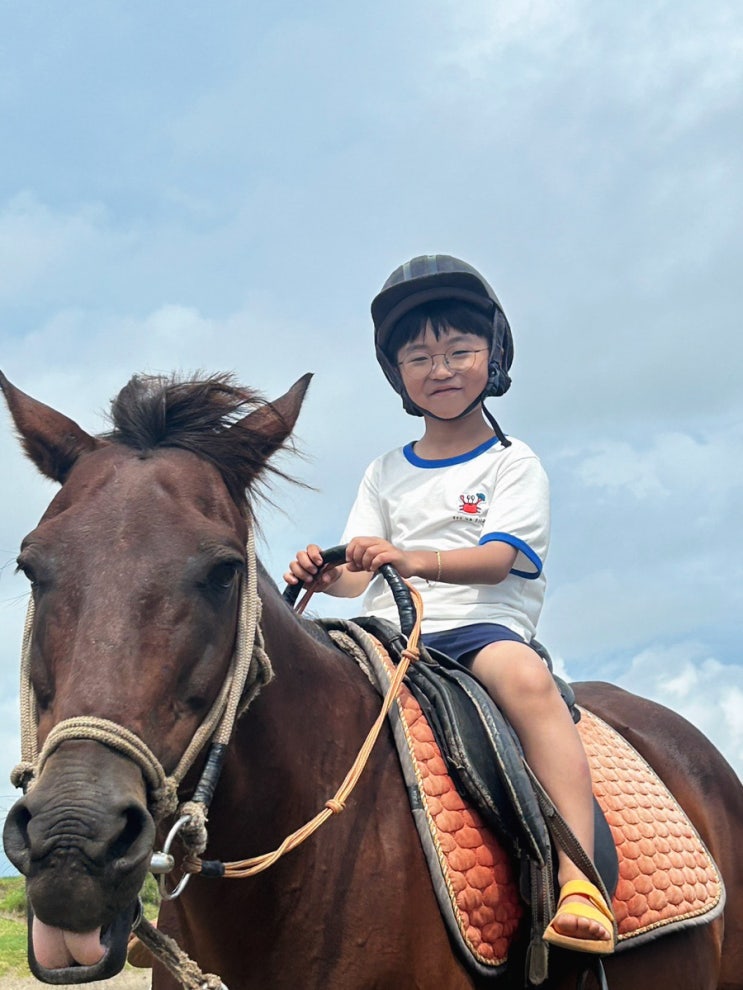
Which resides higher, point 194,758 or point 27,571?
point 27,571

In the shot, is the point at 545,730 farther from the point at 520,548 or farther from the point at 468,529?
the point at 468,529

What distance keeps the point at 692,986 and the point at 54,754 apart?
2.93 meters

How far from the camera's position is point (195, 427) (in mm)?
2895

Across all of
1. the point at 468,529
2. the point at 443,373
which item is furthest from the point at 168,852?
the point at 443,373

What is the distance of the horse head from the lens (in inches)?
79.8

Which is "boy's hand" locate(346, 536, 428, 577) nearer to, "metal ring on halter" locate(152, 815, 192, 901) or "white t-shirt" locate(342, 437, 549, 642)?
"white t-shirt" locate(342, 437, 549, 642)

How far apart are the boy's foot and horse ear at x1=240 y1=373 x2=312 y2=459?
1646 millimetres

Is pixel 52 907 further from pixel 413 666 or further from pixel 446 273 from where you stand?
pixel 446 273

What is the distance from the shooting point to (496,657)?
135 inches

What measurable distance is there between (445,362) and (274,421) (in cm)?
149

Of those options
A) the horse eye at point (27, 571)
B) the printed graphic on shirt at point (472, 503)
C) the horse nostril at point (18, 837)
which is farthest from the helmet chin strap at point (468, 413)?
the horse nostril at point (18, 837)

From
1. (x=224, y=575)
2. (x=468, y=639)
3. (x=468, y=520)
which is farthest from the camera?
(x=468, y=520)

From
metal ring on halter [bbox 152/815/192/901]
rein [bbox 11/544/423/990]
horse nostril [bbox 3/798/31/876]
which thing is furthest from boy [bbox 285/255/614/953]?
horse nostril [bbox 3/798/31/876]

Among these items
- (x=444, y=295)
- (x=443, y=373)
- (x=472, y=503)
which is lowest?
(x=472, y=503)
